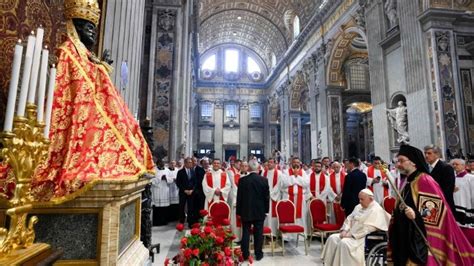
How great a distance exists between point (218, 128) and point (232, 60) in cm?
849

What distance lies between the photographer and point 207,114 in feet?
104

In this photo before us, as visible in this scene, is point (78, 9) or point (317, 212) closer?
point (78, 9)

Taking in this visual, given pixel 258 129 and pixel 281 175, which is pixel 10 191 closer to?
pixel 281 175

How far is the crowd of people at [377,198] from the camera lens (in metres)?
2.74

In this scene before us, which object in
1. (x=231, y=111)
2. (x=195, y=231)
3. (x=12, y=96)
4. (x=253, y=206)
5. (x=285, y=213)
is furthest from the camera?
(x=231, y=111)

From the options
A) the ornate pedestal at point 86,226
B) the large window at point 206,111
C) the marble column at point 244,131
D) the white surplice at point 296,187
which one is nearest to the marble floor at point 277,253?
the white surplice at point 296,187

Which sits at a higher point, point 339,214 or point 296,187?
point 296,187

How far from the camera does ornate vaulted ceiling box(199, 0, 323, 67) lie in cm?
2388

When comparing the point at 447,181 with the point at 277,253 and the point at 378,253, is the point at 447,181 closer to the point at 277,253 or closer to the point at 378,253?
the point at 378,253

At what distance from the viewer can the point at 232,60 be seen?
33.5 metres

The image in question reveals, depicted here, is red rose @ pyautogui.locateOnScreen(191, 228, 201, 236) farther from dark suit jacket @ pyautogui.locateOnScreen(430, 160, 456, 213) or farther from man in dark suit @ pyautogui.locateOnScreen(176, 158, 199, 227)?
man in dark suit @ pyautogui.locateOnScreen(176, 158, 199, 227)

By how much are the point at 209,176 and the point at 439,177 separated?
4.36 m

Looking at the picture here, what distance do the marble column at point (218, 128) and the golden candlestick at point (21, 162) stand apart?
3024 centimetres

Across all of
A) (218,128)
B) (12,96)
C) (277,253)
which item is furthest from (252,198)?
(218,128)
